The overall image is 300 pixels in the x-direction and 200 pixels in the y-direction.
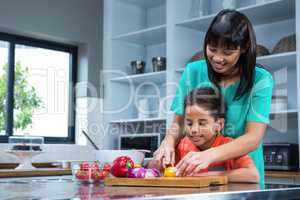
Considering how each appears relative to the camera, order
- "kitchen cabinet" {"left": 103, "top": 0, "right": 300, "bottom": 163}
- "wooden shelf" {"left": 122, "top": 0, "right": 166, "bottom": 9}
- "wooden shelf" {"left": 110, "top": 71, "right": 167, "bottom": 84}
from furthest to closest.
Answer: "wooden shelf" {"left": 122, "top": 0, "right": 166, "bottom": 9}, "wooden shelf" {"left": 110, "top": 71, "right": 167, "bottom": 84}, "kitchen cabinet" {"left": 103, "top": 0, "right": 300, "bottom": 163}

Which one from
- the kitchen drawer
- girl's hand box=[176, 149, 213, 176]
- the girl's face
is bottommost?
the kitchen drawer

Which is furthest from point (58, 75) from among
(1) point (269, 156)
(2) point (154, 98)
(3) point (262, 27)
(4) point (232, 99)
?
(4) point (232, 99)

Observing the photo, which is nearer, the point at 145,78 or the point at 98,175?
the point at 98,175

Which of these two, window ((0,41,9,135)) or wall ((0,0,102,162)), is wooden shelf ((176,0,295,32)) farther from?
window ((0,41,9,135))

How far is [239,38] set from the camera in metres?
1.35

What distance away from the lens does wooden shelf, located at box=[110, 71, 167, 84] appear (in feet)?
13.0

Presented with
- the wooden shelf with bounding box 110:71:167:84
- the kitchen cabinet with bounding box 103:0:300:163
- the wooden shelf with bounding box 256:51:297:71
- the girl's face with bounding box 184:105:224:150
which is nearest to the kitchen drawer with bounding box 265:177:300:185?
the kitchen cabinet with bounding box 103:0:300:163

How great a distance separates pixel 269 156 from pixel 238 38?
1821 millimetres

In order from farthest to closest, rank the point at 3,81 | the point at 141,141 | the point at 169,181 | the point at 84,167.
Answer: the point at 3,81 < the point at 141,141 < the point at 84,167 < the point at 169,181

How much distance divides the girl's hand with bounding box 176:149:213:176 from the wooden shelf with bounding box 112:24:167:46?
275 cm

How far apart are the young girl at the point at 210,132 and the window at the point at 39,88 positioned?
3.22 meters

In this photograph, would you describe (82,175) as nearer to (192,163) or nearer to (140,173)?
(140,173)

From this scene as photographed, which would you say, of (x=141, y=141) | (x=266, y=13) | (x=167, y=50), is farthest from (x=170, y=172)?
(x=141, y=141)

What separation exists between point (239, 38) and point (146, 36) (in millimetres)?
2928
